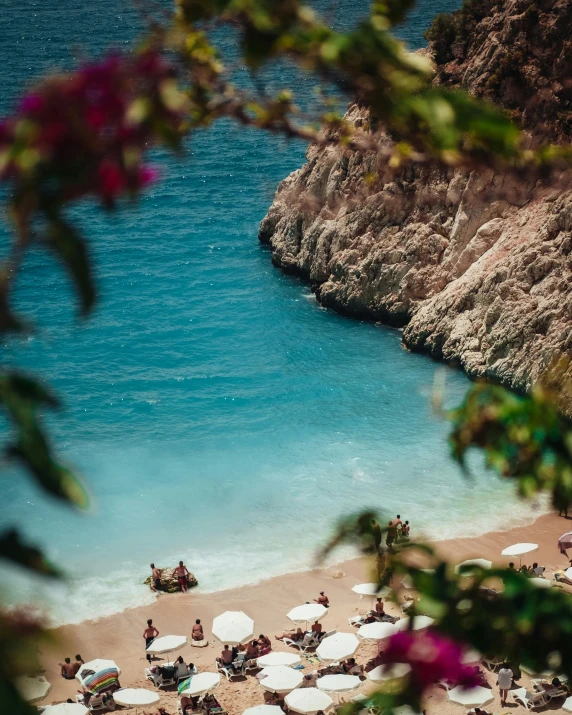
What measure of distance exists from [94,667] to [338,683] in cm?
591

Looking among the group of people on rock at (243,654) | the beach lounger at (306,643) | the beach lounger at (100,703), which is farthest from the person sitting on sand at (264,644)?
the beach lounger at (100,703)

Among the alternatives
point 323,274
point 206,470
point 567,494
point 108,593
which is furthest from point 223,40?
point 567,494

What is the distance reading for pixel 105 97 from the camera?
2926 mm

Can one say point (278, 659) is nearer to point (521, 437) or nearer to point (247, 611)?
point (247, 611)

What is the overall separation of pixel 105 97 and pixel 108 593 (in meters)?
25.2

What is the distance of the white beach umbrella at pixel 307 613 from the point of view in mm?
23547

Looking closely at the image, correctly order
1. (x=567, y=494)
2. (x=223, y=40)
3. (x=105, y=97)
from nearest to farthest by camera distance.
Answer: (x=105, y=97)
(x=567, y=494)
(x=223, y=40)

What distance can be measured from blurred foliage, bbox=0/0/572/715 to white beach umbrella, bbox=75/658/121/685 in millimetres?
19014

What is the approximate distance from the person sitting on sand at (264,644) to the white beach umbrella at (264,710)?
2.69m

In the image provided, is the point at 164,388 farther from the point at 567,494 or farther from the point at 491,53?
the point at 567,494

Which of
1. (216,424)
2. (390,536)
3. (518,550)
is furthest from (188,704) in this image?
(390,536)

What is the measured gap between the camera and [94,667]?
22.2m

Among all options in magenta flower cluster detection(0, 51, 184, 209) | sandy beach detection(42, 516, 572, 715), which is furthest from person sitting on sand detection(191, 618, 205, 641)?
magenta flower cluster detection(0, 51, 184, 209)

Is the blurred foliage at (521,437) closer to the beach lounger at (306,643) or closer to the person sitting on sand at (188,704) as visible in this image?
the person sitting on sand at (188,704)
